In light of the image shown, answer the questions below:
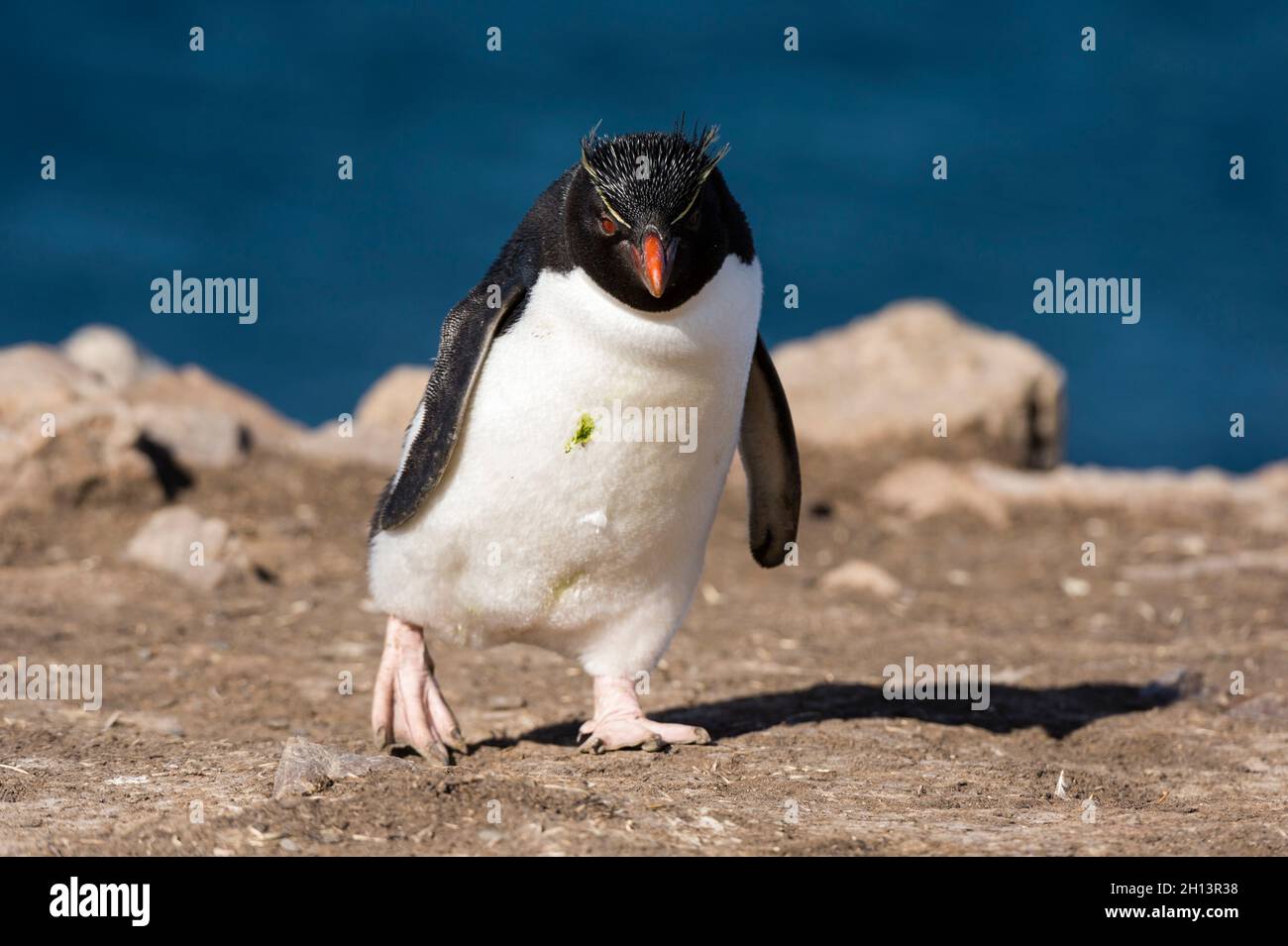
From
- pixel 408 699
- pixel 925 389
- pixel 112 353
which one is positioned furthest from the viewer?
pixel 112 353

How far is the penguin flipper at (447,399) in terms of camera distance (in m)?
4.16

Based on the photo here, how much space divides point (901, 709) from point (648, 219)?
7.72 feet

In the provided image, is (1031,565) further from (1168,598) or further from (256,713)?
(256,713)

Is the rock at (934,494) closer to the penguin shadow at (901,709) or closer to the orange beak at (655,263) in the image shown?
the penguin shadow at (901,709)

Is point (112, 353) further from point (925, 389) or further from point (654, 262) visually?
point (654, 262)

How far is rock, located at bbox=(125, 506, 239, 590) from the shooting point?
814 cm

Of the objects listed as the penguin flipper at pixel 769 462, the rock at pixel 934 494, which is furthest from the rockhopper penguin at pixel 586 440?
the rock at pixel 934 494

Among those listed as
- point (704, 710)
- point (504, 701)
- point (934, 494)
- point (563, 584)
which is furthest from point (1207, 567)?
point (563, 584)

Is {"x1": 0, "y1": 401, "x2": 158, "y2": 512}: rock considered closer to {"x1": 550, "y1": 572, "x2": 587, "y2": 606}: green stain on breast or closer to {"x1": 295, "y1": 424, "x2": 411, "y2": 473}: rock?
{"x1": 295, "y1": 424, "x2": 411, "y2": 473}: rock

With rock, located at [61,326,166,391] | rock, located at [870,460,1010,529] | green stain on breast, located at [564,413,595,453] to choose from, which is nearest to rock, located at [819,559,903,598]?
rock, located at [870,460,1010,529]

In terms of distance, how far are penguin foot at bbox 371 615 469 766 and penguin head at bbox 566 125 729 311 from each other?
4.56 feet

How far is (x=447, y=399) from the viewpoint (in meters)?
4.21
